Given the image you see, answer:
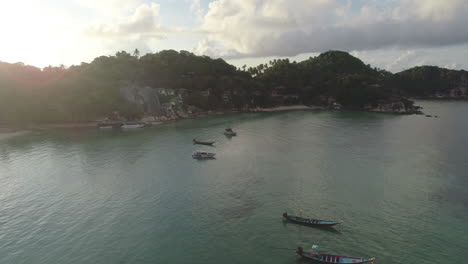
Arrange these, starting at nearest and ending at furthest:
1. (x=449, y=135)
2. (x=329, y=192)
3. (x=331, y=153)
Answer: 1. (x=329, y=192)
2. (x=331, y=153)
3. (x=449, y=135)

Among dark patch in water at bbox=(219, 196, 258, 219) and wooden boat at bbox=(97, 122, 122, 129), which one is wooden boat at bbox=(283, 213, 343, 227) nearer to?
dark patch in water at bbox=(219, 196, 258, 219)

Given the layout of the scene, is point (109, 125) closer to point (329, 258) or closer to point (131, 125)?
point (131, 125)

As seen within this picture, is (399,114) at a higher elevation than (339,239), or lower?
higher

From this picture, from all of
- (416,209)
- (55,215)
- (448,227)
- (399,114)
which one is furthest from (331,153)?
(399,114)

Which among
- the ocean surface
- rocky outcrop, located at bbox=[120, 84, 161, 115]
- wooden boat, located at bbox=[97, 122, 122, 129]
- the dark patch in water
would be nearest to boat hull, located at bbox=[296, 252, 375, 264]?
the ocean surface

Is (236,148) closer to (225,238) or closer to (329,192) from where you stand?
(329,192)

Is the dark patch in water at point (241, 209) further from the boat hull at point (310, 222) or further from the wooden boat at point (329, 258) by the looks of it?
the wooden boat at point (329, 258)

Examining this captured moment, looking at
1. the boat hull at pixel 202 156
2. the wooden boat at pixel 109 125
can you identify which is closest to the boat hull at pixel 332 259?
the boat hull at pixel 202 156
